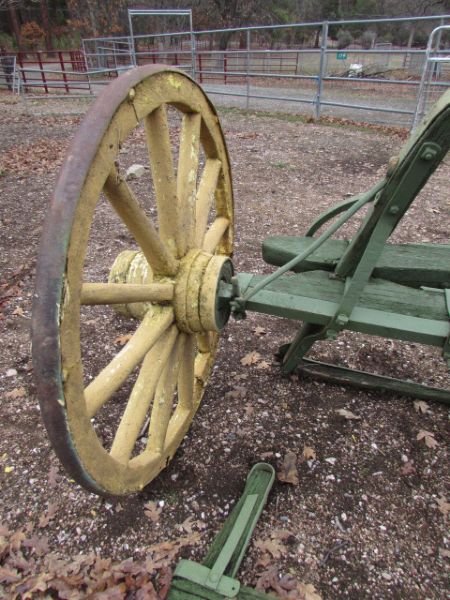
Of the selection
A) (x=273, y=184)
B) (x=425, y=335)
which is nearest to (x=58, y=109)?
(x=273, y=184)

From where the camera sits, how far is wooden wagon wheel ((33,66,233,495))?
3.43 feet

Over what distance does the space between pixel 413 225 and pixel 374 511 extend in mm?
3507

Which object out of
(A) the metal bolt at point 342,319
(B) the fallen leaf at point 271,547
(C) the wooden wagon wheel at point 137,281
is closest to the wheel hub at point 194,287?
(C) the wooden wagon wheel at point 137,281

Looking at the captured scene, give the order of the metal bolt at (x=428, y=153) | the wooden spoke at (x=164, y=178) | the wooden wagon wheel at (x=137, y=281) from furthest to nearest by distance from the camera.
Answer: the wooden spoke at (x=164, y=178) → the metal bolt at (x=428, y=153) → the wooden wagon wheel at (x=137, y=281)

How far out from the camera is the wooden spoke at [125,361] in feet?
4.26

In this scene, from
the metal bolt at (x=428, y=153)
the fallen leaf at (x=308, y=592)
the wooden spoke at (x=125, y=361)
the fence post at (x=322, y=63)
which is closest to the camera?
the wooden spoke at (x=125, y=361)

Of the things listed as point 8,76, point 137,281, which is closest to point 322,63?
point 137,281

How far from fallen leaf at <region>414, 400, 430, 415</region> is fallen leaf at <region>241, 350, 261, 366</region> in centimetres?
102

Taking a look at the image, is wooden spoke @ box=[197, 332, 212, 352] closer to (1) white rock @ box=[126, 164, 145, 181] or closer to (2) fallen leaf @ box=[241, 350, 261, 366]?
(2) fallen leaf @ box=[241, 350, 261, 366]

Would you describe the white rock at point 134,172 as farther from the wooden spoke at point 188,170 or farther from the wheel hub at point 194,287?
the wheel hub at point 194,287

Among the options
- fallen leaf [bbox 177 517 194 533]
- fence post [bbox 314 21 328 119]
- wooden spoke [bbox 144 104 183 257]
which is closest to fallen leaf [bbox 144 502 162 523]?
fallen leaf [bbox 177 517 194 533]

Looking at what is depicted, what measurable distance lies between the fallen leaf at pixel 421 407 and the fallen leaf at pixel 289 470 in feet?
2.70

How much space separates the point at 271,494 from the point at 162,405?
76 cm

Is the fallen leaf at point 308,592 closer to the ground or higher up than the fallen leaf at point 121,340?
closer to the ground
